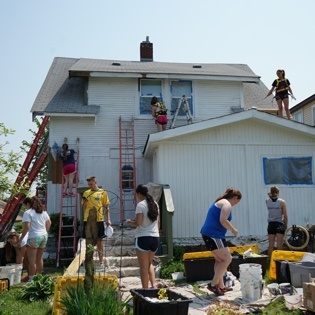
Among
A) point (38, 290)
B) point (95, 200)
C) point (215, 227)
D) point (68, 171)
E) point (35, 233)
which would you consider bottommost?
point (38, 290)

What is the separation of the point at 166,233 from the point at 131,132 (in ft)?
18.1

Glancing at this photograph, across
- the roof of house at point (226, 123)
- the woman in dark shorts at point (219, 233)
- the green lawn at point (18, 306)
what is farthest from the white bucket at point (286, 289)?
the roof of house at point (226, 123)

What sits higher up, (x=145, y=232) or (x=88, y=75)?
(x=88, y=75)

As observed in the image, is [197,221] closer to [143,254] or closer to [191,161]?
[191,161]

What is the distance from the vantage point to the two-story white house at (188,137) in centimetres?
1094

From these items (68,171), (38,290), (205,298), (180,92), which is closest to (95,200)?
(38,290)

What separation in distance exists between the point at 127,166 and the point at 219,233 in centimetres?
778

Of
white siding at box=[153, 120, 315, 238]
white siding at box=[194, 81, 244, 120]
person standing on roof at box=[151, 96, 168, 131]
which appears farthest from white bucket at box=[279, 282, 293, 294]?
white siding at box=[194, 81, 244, 120]

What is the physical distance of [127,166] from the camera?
13664 mm

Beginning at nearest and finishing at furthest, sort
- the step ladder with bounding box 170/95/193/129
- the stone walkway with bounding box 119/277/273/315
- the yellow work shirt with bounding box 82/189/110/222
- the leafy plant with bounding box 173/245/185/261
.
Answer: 1. the stone walkway with bounding box 119/277/273/315
2. the yellow work shirt with bounding box 82/189/110/222
3. the leafy plant with bounding box 173/245/185/261
4. the step ladder with bounding box 170/95/193/129

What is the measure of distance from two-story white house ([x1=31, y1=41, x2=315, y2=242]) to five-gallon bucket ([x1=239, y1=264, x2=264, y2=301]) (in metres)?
4.81

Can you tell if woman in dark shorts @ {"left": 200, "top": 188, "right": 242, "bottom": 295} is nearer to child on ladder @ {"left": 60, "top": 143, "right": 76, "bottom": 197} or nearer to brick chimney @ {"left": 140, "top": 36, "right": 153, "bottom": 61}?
child on ladder @ {"left": 60, "top": 143, "right": 76, "bottom": 197}

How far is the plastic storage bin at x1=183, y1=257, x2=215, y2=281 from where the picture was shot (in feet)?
24.5

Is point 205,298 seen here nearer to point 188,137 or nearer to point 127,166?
point 188,137
